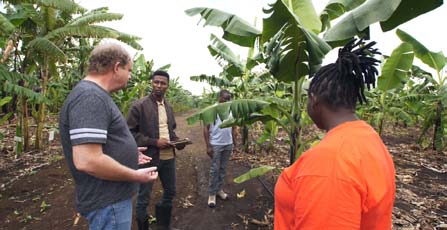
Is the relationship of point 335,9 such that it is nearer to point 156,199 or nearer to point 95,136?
point 95,136

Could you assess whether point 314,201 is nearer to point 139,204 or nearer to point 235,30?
point 235,30

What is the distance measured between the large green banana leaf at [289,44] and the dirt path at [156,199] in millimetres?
2360

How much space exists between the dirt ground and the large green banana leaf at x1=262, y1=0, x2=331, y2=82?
2355mm

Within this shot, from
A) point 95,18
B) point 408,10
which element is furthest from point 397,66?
point 95,18

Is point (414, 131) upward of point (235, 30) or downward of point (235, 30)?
downward

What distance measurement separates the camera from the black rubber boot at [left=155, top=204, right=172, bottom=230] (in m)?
3.89

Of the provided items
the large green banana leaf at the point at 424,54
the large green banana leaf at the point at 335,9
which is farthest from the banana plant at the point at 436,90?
the large green banana leaf at the point at 335,9

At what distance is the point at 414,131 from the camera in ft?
44.8

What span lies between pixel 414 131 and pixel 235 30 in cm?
1376

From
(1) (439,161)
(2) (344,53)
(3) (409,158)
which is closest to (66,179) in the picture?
(2) (344,53)

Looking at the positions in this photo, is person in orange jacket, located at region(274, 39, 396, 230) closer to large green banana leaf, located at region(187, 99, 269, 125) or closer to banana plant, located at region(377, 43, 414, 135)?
large green banana leaf, located at region(187, 99, 269, 125)

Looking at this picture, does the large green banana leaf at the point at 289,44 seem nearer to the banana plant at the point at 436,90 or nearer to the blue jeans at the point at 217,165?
the blue jeans at the point at 217,165

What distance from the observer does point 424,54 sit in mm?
6320

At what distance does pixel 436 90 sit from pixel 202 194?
7969mm
